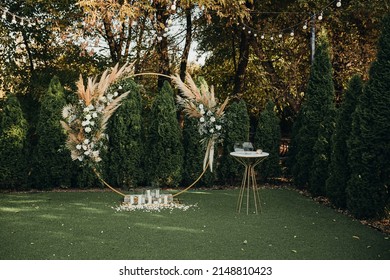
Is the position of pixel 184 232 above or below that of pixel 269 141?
below

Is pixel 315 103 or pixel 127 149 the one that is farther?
pixel 127 149

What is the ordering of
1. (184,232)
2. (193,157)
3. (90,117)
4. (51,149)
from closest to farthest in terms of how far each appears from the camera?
(184,232)
(90,117)
(51,149)
(193,157)

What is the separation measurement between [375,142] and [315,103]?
8.87ft

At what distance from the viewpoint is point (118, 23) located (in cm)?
1115

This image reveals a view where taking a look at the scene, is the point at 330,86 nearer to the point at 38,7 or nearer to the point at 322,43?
the point at 322,43

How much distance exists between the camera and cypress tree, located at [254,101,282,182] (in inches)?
413

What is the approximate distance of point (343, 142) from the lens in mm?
7781

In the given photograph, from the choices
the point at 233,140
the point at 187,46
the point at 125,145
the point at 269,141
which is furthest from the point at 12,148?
the point at 187,46

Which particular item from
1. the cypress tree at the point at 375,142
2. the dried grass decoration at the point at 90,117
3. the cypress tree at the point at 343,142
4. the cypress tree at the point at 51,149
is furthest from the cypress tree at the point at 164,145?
the cypress tree at the point at 375,142

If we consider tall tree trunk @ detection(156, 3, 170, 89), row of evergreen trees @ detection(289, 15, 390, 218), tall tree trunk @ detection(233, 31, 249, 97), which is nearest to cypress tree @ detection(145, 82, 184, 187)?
row of evergreen trees @ detection(289, 15, 390, 218)

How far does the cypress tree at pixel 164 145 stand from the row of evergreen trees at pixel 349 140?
256cm

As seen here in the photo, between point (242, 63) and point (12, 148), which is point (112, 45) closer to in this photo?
point (242, 63)

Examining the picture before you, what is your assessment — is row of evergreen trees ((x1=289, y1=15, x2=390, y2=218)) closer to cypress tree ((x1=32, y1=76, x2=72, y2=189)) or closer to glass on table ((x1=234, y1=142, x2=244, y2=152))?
glass on table ((x1=234, y1=142, x2=244, y2=152))

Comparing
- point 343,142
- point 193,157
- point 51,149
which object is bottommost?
point 193,157
